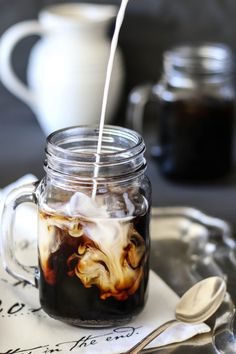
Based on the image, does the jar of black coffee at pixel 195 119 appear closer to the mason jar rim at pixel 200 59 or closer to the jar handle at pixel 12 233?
the mason jar rim at pixel 200 59

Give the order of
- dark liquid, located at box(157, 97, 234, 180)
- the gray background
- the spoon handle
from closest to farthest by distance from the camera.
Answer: the spoon handle < dark liquid, located at box(157, 97, 234, 180) < the gray background

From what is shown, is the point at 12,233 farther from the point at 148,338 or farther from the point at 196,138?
the point at 196,138

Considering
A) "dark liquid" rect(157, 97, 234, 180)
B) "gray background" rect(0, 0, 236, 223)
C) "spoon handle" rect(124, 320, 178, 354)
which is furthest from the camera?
"gray background" rect(0, 0, 236, 223)

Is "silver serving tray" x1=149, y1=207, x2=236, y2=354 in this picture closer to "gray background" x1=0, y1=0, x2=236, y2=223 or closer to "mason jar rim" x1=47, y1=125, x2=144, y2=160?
"mason jar rim" x1=47, y1=125, x2=144, y2=160

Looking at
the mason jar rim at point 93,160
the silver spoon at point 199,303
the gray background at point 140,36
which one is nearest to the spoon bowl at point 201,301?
the silver spoon at point 199,303

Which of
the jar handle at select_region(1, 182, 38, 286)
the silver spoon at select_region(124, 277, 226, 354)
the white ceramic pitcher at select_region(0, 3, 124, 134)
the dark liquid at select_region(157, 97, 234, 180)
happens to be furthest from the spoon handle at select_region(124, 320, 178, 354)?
the white ceramic pitcher at select_region(0, 3, 124, 134)

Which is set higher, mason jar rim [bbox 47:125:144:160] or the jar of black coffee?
mason jar rim [bbox 47:125:144:160]
